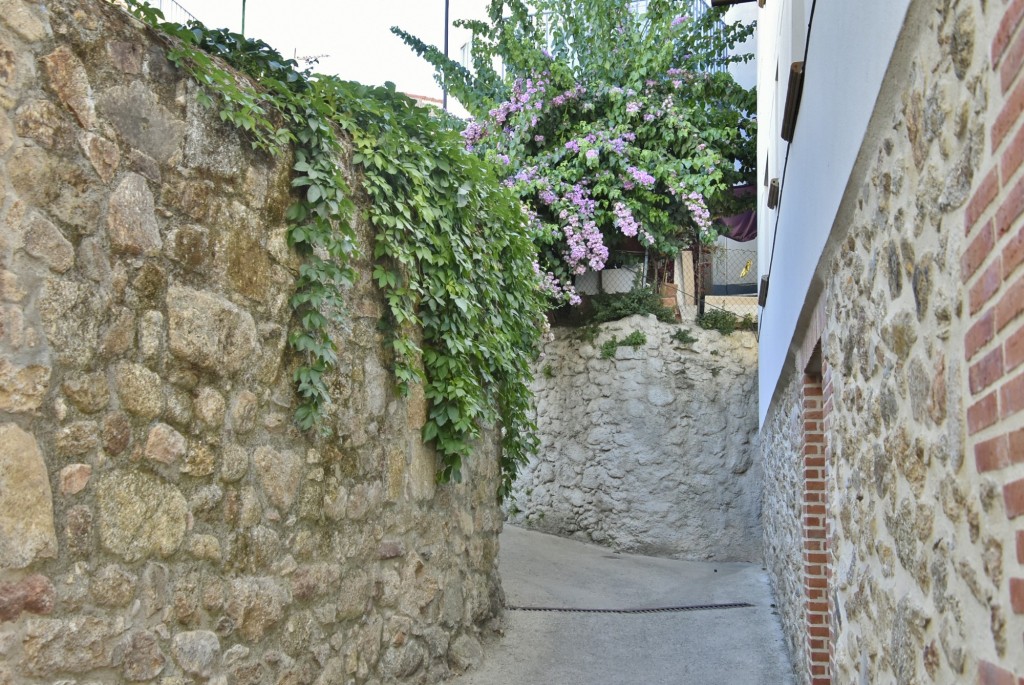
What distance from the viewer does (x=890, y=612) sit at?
233cm

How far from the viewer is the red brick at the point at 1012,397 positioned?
1.35 meters

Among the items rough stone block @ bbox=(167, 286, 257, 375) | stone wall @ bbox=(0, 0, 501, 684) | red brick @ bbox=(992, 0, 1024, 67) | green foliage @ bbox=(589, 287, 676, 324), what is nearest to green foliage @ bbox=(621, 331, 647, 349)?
green foliage @ bbox=(589, 287, 676, 324)

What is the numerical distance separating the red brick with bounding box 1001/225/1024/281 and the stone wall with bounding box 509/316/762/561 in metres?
9.76

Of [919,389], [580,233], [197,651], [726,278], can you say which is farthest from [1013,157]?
[726,278]

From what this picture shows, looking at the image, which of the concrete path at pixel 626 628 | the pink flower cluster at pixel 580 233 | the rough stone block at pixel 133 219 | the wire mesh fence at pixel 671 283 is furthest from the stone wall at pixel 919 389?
the wire mesh fence at pixel 671 283

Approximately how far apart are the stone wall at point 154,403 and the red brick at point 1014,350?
8.59 feet

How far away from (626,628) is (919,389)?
5.37m

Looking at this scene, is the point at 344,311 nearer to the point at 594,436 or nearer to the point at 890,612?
the point at 890,612

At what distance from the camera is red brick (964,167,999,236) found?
147 cm

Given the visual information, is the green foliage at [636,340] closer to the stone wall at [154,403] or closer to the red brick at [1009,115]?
the stone wall at [154,403]

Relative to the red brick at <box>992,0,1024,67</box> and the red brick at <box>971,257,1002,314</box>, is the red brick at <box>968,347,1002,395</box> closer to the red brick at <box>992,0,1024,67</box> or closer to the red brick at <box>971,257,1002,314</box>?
the red brick at <box>971,257,1002,314</box>

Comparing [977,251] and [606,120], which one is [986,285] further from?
[606,120]

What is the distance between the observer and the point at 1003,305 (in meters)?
1.43

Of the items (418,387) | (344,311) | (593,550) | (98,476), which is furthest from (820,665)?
(593,550)
